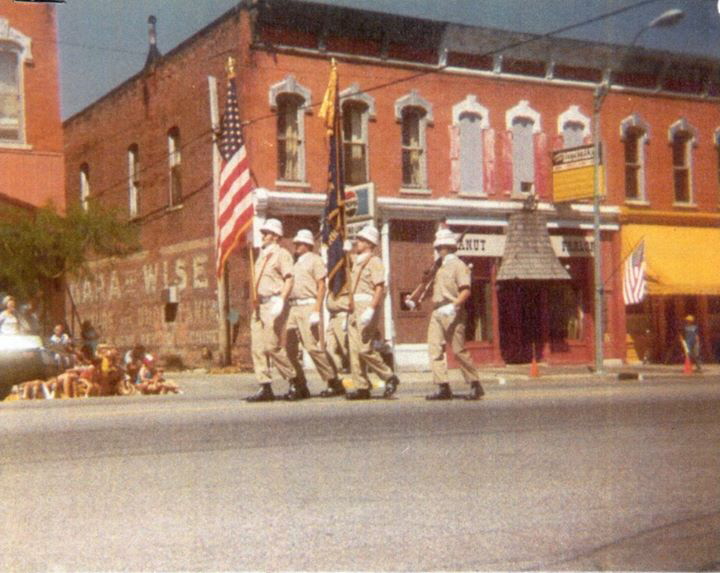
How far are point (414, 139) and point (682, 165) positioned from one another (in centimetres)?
735

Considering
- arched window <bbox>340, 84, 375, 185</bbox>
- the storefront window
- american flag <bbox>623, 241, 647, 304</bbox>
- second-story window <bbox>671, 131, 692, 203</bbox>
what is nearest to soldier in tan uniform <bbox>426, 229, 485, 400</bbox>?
arched window <bbox>340, 84, 375, 185</bbox>

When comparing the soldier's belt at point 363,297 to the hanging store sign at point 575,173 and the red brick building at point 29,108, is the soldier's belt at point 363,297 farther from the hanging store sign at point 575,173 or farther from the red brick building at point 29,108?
the hanging store sign at point 575,173

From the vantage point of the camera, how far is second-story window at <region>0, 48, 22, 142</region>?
21125 millimetres

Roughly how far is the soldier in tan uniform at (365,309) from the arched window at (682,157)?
19050 millimetres

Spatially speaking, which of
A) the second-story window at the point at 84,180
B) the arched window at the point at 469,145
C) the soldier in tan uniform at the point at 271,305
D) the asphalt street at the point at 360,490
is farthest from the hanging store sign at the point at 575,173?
the asphalt street at the point at 360,490

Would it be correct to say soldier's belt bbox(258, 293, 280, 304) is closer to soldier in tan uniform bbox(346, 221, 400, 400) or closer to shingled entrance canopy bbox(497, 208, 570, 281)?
soldier in tan uniform bbox(346, 221, 400, 400)

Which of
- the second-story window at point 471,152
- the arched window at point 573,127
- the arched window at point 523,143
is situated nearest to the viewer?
the second-story window at point 471,152

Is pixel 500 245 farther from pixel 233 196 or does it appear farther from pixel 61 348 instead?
pixel 61 348

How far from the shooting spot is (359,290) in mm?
11680

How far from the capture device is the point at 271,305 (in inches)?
454

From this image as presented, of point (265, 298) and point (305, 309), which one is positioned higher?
point (265, 298)

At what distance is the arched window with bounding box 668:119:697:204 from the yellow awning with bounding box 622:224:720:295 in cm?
91

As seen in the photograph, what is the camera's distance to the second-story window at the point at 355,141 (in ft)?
84.5

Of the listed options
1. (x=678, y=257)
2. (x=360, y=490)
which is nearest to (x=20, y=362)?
(x=360, y=490)
